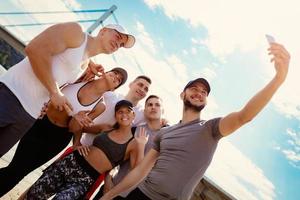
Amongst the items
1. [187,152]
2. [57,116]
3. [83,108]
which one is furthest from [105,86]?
[187,152]

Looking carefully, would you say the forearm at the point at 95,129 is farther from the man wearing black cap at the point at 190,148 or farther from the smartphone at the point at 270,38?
the smartphone at the point at 270,38

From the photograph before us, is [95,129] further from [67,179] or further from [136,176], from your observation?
[136,176]

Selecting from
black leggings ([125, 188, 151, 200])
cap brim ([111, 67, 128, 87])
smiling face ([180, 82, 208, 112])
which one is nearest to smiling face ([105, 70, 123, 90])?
cap brim ([111, 67, 128, 87])

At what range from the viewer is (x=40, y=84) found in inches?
89.4

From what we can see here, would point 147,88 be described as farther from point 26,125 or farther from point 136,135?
point 26,125

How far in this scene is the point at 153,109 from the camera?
336 cm

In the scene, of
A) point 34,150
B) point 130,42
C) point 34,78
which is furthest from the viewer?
point 130,42

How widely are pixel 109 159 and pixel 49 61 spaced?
113 cm

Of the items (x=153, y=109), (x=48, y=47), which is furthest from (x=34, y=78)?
(x=153, y=109)

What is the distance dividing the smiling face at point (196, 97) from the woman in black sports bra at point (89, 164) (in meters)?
0.62

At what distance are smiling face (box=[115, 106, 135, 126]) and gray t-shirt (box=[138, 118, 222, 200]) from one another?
2.78 feet

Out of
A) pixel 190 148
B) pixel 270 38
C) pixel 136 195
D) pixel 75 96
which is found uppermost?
pixel 75 96

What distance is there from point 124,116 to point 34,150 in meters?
0.87

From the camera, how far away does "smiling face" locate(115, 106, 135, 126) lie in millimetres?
3088
